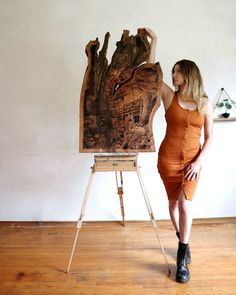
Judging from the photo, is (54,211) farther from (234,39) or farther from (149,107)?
(234,39)

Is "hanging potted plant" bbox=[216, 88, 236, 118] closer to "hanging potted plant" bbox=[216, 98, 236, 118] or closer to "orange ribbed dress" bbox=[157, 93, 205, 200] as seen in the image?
"hanging potted plant" bbox=[216, 98, 236, 118]

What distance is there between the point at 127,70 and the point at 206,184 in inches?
53.4

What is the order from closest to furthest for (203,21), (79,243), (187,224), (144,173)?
(187,224) < (79,243) < (203,21) < (144,173)

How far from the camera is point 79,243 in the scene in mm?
2135

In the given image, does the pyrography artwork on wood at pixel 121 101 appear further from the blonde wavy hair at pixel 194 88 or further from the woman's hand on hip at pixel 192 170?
the woman's hand on hip at pixel 192 170

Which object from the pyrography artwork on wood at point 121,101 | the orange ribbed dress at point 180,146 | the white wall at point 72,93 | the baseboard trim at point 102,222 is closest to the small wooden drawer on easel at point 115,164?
the pyrography artwork on wood at point 121,101

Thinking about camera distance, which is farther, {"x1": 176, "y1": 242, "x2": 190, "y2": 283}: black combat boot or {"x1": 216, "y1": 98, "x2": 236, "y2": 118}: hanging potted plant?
{"x1": 216, "y1": 98, "x2": 236, "y2": 118}: hanging potted plant

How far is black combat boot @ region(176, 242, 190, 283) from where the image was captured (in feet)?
5.26

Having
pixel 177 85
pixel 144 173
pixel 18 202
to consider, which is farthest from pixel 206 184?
pixel 18 202

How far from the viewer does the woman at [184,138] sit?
164 centimetres

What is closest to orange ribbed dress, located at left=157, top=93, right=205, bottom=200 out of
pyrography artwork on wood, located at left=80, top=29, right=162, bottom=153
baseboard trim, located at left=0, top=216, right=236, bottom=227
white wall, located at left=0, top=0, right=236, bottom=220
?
pyrography artwork on wood, located at left=80, top=29, right=162, bottom=153

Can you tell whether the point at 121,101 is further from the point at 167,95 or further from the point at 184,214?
the point at 184,214

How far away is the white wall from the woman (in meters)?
0.65

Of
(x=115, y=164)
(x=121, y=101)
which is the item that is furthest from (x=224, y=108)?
(x=115, y=164)
